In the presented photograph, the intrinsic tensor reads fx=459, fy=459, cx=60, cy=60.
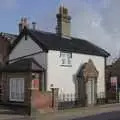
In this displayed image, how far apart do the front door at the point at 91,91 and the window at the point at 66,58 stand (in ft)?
9.22

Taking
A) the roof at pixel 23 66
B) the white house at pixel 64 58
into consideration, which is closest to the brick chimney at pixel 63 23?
the white house at pixel 64 58

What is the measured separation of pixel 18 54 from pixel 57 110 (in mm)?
7952

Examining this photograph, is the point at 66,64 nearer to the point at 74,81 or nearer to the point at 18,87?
the point at 74,81

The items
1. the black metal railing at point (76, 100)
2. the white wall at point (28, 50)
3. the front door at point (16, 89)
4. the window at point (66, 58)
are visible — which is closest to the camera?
the front door at point (16, 89)

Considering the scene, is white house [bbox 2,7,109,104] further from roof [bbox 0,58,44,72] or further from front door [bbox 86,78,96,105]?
roof [bbox 0,58,44,72]

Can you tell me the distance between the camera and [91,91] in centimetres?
4212

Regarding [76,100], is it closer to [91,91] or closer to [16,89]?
[91,91]

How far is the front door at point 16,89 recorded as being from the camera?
3759cm

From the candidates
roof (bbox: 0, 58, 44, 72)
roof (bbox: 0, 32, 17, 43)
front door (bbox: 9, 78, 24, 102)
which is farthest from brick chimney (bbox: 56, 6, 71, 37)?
front door (bbox: 9, 78, 24, 102)

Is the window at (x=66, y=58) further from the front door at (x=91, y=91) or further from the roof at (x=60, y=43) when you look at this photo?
the front door at (x=91, y=91)

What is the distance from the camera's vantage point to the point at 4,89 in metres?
39.2

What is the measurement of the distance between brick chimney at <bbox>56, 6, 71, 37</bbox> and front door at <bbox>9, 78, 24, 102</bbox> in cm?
733

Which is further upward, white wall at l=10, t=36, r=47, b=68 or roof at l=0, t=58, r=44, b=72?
white wall at l=10, t=36, r=47, b=68

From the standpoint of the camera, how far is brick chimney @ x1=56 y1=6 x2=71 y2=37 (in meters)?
42.7
